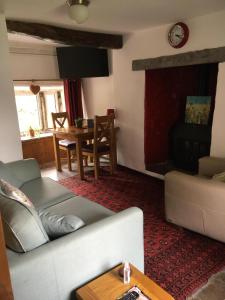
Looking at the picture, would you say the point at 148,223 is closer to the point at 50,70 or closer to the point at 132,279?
the point at 132,279

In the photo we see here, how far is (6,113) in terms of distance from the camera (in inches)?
115

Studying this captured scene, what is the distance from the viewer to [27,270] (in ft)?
3.96

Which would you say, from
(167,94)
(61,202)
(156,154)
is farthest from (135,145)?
(61,202)

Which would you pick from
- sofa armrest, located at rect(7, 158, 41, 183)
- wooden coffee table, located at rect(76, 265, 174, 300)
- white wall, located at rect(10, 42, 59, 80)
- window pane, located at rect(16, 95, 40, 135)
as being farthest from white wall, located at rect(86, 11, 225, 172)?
wooden coffee table, located at rect(76, 265, 174, 300)

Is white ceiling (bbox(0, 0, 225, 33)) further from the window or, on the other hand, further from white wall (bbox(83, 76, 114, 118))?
the window

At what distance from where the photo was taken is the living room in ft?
9.29

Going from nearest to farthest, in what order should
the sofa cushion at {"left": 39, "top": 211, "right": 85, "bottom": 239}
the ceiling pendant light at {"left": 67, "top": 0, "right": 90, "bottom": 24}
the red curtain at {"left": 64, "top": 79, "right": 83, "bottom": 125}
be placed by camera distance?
the sofa cushion at {"left": 39, "top": 211, "right": 85, "bottom": 239} → the ceiling pendant light at {"left": 67, "top": 0, "right": 90, "bottom": 24} → the red curtain at {"left": 64, "top": 79, "right": 83, "bottom": 125}

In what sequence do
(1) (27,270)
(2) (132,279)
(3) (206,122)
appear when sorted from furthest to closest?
(3) (206,122), (2) (132,279), (1) (27,270)

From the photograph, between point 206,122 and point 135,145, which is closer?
point 206,122

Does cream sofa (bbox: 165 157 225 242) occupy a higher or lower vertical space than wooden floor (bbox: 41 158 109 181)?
higher

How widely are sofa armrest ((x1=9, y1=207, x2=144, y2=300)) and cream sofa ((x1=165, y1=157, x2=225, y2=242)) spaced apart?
767mm

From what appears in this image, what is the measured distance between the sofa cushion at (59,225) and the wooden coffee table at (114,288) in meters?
0.32

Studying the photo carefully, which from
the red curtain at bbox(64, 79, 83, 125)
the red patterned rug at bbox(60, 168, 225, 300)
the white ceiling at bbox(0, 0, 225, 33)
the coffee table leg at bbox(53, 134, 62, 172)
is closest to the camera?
the red patterned rug at bbox(60, 168, 225, 300)

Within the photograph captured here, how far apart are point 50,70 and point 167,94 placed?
242 cm
